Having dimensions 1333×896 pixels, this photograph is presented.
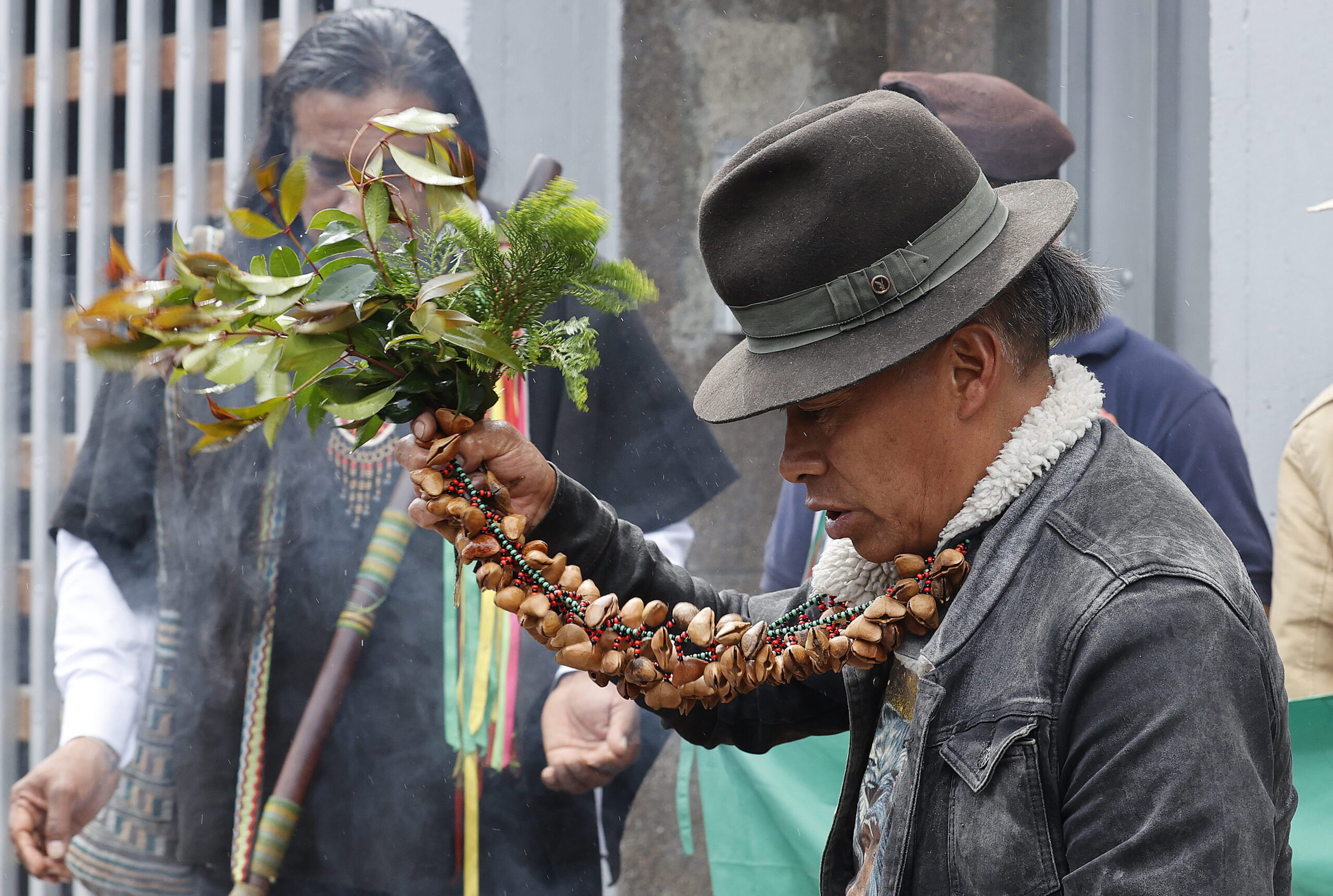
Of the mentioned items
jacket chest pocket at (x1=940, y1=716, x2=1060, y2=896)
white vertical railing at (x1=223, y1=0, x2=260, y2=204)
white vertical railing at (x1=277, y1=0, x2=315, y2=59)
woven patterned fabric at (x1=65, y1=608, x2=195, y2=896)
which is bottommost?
woven patterned fabric at (x1=65, y1=608, x2=195, y2=896)

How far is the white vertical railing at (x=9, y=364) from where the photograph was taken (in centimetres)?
346

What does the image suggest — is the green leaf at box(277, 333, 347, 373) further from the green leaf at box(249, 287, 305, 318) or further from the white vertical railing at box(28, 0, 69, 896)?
the white vertical railing at box(28, 0, 69, 896)

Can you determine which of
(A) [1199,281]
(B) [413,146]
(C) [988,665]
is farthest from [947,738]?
(A) [1199,281]

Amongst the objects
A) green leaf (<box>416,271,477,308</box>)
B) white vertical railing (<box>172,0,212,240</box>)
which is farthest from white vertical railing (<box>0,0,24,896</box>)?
green leaf (<box>416,271,477,308</box>)

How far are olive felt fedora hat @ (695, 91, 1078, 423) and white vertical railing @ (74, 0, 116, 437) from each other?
2783mm

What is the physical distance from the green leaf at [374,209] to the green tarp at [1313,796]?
1.93m

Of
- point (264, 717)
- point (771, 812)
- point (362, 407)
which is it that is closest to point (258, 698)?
point (264, 717)

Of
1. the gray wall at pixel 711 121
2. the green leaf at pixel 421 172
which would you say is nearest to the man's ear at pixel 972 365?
the green leaf at pixel 421 172

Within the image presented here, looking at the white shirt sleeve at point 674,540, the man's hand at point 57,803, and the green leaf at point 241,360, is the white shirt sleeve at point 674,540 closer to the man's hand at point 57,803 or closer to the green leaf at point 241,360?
the man's hand at point 57,803

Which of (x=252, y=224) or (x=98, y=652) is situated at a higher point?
(x=252, y=224)

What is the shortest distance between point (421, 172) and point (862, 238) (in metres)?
0.54

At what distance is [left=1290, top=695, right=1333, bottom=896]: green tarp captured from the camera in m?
2.16

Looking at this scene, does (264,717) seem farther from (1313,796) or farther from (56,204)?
(1313,796)

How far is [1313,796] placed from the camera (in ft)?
7.26
